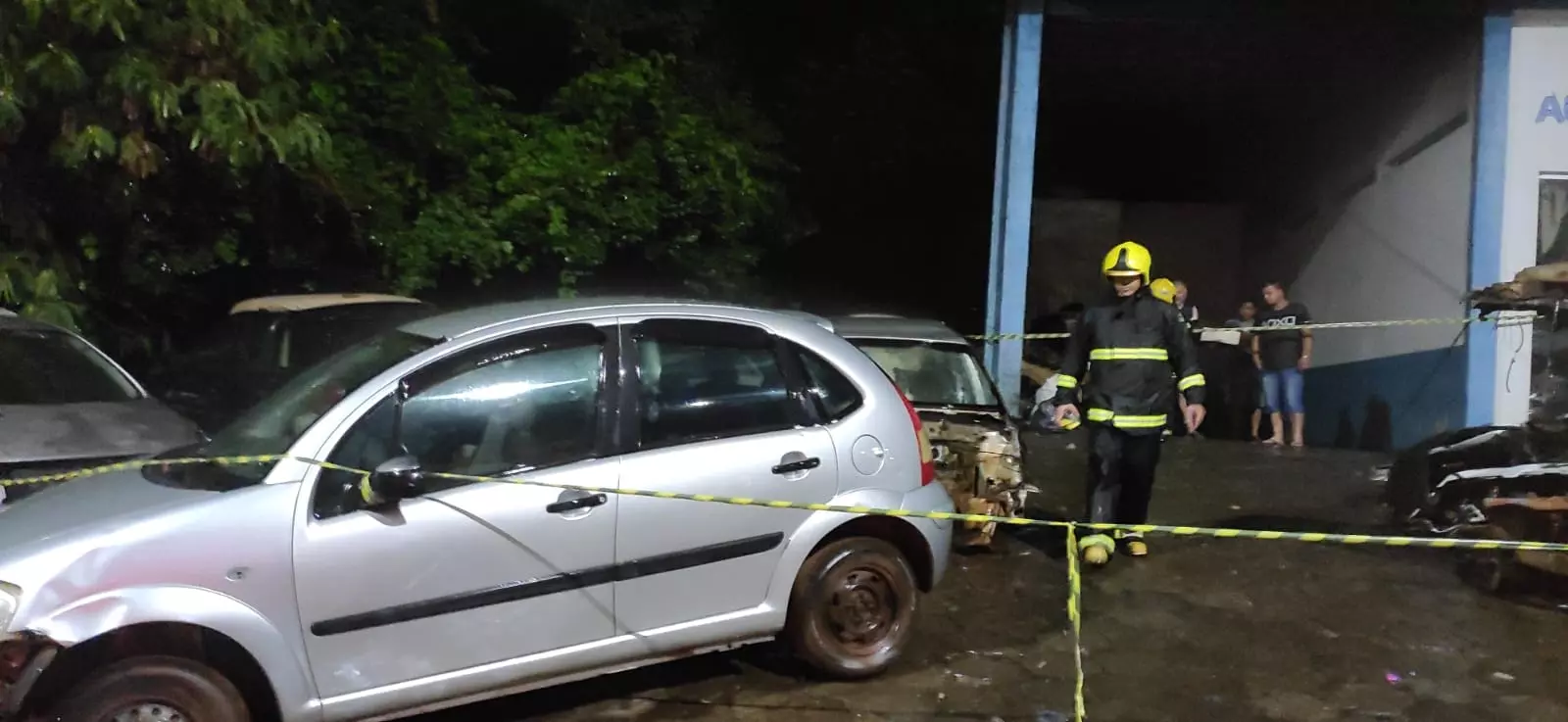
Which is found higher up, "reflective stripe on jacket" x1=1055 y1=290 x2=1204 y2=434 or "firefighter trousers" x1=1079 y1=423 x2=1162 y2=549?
"reflective stripe on jacket" x1=1055 y1=290 x2=1204 y2=434

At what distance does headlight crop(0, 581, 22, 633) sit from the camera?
3.56 m

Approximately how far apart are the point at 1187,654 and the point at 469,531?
335 cm

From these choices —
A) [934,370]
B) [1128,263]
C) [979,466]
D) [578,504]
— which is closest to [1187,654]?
[979,466]

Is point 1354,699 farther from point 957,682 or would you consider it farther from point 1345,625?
point 957,682

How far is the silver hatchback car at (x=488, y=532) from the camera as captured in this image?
3.74m

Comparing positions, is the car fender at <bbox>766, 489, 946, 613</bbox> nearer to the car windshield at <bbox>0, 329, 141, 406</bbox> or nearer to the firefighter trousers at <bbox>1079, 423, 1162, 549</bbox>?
the firefighter trousers at <bbox>1079, 423, 1162, 549</bbox>

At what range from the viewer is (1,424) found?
5.96 m

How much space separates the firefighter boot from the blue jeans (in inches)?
217

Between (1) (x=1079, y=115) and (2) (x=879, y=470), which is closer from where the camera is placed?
(2) (x=879, y=470)

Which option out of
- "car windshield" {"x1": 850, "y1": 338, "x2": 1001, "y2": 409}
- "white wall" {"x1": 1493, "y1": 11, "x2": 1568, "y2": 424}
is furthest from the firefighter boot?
"white wall" {"x1": 1493, "y1": 11, "x2": 1568, "y2": 424}

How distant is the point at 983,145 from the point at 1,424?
12287 millimetres

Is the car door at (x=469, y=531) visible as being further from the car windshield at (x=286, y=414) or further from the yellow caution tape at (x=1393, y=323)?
the yellow caution tape at (x=1393, y=323)

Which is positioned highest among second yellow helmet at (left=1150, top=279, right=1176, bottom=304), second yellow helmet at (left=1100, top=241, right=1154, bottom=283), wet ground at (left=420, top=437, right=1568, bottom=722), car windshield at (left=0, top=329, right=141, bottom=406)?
second yellow helmet at (left=1100, top=241, right=1154, bottom=283)

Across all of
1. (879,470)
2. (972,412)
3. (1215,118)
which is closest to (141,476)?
(879,470)
